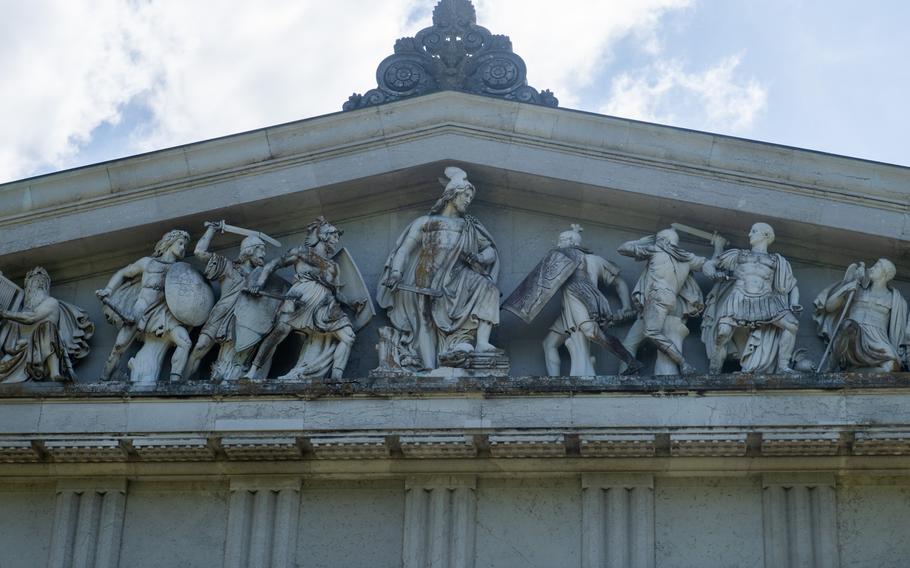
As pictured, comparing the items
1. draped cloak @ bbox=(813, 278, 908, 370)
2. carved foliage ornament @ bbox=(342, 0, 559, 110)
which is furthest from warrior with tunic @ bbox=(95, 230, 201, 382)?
draped cloak @ bbox=(813, 278, 908, 370)

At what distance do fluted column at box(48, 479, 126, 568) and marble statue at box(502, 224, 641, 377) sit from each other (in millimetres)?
4583

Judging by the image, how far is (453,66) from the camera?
86.2ft

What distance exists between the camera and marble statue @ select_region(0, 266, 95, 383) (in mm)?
24812

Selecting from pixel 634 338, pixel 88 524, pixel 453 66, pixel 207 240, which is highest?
pixel 453 66

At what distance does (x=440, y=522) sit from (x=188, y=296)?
3.76m

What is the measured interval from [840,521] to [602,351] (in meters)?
3.06

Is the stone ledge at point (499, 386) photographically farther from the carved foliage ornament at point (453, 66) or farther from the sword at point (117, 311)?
the carved foliage ornament at point (453, 66)

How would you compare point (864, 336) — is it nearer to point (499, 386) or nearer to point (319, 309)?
point (499, 386)

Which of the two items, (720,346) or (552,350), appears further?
(552,350)

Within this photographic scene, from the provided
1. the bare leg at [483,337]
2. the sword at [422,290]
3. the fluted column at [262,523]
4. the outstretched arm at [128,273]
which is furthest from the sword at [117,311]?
the bare leg at [483,337]

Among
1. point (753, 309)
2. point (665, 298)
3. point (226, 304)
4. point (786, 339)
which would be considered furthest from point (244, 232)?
point (786, 339)

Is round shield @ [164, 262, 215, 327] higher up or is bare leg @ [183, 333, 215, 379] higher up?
round shield @ [164, 262, 215, 327]

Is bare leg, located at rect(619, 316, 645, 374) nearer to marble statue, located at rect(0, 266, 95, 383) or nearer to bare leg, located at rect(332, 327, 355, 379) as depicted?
bare leg, located at rect(332, 327, 355, 379)

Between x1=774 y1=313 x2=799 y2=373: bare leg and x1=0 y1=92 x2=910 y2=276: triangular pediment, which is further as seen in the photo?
x1=0 y1=92 x2=910 y2=276: triangular pediment
